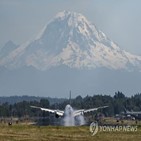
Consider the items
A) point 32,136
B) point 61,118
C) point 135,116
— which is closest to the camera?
point 32,136

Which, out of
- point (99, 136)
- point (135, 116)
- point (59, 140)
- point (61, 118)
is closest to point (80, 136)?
point (99, 136)

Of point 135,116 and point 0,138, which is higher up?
point 135,116

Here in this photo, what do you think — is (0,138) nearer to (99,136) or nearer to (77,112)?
(99,136)

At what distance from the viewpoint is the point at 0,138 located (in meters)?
66.2

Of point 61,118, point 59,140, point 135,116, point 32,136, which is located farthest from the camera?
point 135,116

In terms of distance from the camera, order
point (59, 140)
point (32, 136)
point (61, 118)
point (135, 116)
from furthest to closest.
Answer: point (135, 116)
point (61, 118)
point (32, 136)
point (59, 140)

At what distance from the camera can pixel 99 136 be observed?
A: 7256cm

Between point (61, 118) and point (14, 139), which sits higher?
point (61, 118)

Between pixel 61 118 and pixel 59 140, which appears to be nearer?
pixel 59 140

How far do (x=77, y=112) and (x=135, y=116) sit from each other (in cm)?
4102

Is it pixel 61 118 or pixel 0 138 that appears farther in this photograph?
pixel 61 118

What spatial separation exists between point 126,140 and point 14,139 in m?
11.9

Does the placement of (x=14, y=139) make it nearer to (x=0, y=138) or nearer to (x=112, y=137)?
→ (x=0, y=138)

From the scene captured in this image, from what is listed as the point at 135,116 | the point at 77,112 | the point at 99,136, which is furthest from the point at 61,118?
the point at 99,136
